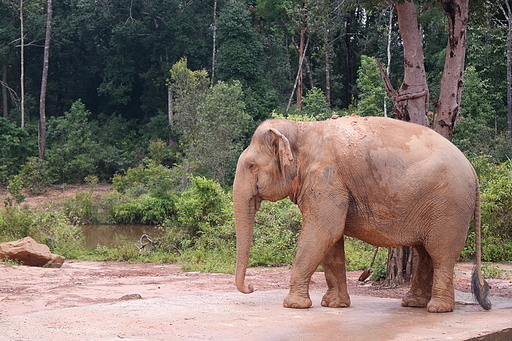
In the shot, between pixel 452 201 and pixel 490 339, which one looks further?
pixel 452 201

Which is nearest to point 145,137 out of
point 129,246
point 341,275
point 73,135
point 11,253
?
point 73,135

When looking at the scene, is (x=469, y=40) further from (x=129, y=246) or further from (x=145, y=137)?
(x=129, y=246)

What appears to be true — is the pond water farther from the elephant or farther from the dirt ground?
the elephant

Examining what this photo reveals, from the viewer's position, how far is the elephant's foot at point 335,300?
6.87 m

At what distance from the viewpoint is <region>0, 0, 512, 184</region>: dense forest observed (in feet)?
101

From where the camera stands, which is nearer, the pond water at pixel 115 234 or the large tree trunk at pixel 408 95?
the large tree trunk at pixel 408 95

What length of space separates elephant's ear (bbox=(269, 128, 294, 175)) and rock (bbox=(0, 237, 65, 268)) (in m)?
7.48

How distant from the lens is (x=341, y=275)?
22.8ft

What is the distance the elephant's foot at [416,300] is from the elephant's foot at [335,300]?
646 millimetres

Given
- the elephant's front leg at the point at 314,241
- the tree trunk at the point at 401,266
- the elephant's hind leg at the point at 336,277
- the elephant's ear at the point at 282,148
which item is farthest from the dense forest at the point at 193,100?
the elephant's ear at the point at 282,148

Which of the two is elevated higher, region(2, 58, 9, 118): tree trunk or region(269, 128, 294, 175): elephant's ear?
region(2, 58, 9, 118): tree trunk

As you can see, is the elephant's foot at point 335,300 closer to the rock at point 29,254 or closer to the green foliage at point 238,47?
the rock at point 29,254

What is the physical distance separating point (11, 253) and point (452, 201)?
884 cm

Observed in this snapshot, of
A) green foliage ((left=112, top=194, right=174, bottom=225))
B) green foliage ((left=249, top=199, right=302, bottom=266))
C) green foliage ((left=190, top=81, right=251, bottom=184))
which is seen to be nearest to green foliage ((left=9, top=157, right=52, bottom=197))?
green foliage ((left=190, top=81, right=251, bottom=184))
